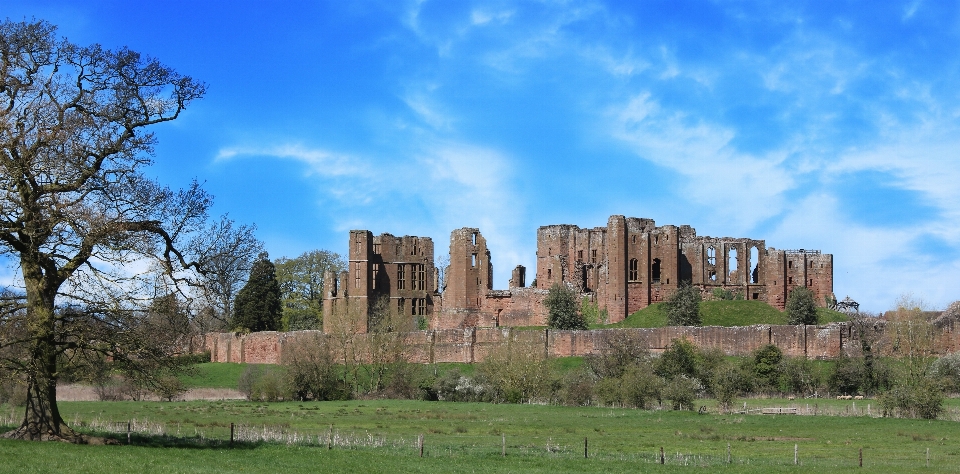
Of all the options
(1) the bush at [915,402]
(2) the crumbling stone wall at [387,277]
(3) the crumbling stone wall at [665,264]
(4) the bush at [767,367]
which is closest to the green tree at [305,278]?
(2) the crumbling stone wall at [387,277]

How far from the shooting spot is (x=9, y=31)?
27.6m

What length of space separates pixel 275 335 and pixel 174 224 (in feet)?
159

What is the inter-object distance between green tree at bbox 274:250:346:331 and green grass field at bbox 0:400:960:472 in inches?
1805

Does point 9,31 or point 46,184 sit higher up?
point 9,31

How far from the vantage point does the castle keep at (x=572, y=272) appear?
283ft

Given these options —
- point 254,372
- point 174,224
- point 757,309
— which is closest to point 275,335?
point 254,372

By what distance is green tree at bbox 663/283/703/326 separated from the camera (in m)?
78.2

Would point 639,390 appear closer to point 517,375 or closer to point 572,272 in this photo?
point 517,375

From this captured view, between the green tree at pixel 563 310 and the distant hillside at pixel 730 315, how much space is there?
9.76 feet

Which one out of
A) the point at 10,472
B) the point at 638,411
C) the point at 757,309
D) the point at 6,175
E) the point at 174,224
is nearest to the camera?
the point at 10,472

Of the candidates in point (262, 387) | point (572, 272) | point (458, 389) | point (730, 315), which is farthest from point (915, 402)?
point (572, 272)

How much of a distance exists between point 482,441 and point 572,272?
5454 cm

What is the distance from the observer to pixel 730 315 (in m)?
81.8

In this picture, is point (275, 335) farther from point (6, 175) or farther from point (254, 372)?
point (6, 175)
